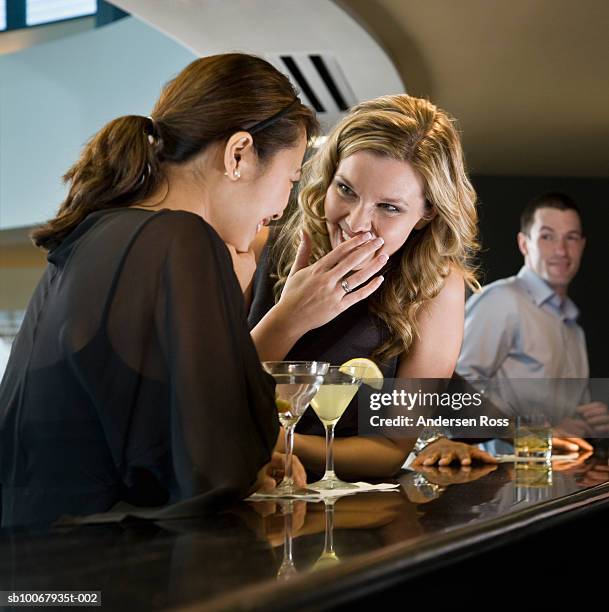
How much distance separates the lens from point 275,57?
3195 mm

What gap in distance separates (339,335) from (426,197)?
0.92 feet

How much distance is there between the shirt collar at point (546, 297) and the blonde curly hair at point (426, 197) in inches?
35.4

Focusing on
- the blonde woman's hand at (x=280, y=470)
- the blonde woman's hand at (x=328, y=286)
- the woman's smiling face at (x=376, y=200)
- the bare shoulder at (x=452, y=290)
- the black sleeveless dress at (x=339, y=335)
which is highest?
the woman's smiling face at (x=376, y=200)

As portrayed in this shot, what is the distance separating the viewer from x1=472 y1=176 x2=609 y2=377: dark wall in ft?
7.75

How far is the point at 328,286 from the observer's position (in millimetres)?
1378

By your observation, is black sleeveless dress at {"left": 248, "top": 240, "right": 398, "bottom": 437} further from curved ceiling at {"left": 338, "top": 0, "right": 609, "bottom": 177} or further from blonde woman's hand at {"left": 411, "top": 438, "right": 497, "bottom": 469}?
curved ceiling at {"left": 338, "top": 0, "right": 609, "bottom": 177}

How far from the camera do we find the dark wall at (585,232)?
2363mm

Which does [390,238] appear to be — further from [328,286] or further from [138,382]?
[138,382]

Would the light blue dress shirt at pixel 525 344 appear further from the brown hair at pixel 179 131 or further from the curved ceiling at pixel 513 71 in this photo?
the brown hair at pixel 179 131

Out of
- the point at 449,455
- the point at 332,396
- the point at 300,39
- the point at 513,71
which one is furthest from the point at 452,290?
the point at 300,39

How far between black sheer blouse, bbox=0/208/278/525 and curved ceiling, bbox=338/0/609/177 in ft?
5.05

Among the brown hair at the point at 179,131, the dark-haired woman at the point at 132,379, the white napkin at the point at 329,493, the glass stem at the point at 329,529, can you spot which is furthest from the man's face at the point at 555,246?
the dark-haired woman at the point at 132,379

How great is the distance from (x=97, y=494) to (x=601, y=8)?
2.24 m

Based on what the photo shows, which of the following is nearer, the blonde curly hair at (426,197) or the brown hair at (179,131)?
the brown hair at (179,131)
